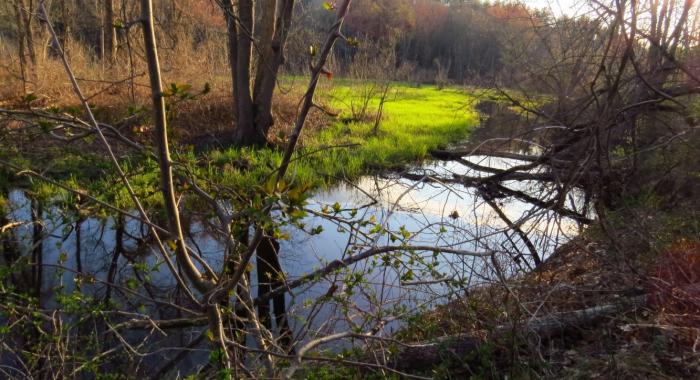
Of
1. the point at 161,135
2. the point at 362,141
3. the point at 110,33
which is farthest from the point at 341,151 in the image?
the point at 161,135

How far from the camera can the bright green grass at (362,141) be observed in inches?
318

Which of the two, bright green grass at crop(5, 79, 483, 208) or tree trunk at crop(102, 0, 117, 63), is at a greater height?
tree trunk at crop(102, 0, 117, 63)

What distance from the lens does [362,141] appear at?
10.6 metres

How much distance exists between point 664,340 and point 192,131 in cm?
905

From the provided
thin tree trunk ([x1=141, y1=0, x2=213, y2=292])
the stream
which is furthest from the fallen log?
thin tree trunk ([x1=141, y1=0, x2=213, y2=292])

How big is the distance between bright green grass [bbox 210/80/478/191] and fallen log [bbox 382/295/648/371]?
3049mm

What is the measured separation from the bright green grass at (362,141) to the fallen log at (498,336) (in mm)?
3049

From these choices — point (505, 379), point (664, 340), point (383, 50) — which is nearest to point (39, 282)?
point (505, 379)

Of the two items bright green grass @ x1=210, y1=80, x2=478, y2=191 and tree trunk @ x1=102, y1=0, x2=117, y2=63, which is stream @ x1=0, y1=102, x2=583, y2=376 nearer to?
bright green grass @ x1=210, y1=80, x2=478, y2=191

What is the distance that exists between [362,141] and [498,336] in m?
7.82

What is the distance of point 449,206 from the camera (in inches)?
282

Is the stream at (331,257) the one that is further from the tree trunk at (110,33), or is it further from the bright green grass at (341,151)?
the tree trunk at (110,33)

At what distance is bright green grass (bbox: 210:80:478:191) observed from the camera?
8.07m

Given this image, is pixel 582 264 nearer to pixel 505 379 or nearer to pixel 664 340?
pixel 664 340
